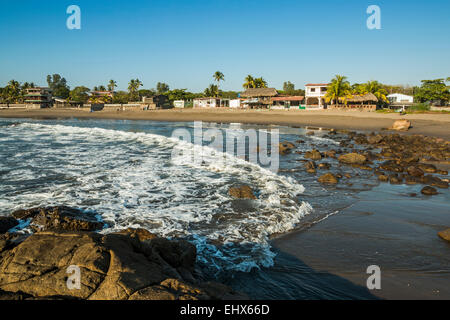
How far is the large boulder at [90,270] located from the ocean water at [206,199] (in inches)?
57.0

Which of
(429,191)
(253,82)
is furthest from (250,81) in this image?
(429,191)

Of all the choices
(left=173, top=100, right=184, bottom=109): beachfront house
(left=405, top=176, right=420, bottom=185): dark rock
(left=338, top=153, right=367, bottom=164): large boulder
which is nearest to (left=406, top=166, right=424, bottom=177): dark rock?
(left=405, top=176, right=420, bottom=185): dark rock

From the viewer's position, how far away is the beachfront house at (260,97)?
2461 inches

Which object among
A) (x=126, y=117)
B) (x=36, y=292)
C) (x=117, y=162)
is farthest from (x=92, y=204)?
(x=126, y=117)

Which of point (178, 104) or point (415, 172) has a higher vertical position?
point (178, 104)

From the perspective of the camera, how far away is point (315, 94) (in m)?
62.2

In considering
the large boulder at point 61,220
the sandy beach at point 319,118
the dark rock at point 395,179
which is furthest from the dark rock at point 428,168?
the sandy beach at point 319,118

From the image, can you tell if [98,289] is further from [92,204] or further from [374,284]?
[92,204]

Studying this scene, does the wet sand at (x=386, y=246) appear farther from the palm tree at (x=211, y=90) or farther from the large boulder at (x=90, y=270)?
the palm tree at (x=211, y=90)

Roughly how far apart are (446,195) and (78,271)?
32.1ft

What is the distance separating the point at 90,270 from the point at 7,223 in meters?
4.16

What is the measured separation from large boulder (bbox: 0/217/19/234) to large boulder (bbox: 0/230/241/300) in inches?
108

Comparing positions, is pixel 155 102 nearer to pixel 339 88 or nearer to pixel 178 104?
pixel 178 104
